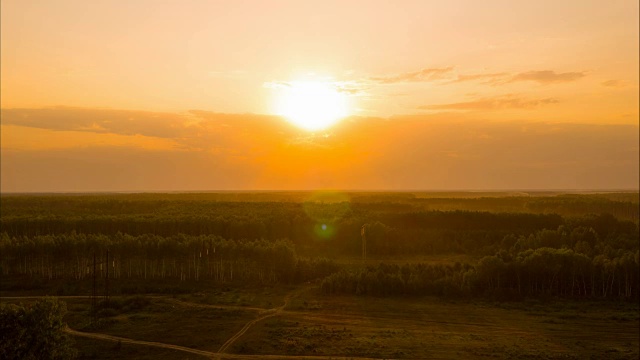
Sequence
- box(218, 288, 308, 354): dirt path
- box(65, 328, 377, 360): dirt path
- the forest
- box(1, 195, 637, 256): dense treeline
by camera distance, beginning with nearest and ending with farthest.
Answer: box(65, 328, 377, 360): dirt path
box(218, 288, 308, 354): dirt path
the forest
box(1, 195, 637, 256): dense treeline

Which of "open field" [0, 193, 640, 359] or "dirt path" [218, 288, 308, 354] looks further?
"open field" [0, 193, 640, 359]

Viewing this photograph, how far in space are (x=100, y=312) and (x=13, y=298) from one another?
15.9 meters

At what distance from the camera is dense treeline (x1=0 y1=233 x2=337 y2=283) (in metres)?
72.6

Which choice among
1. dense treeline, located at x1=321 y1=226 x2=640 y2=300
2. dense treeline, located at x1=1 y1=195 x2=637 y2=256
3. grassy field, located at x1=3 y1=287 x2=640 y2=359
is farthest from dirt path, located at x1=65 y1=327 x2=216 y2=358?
dense treeline, located at x1=1 y1=195 x2=637 y2=256

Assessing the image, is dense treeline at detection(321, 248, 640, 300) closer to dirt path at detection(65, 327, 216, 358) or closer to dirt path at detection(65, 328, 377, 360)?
Answer: dirt path at detection(65, 328, 377, 360)

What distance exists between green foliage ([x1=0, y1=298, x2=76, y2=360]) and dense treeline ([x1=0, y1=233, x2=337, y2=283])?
35650mm

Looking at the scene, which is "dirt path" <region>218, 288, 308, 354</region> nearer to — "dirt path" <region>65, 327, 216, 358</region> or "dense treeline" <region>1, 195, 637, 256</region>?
"dirt path" <region>65, 327, 216, 358</region>

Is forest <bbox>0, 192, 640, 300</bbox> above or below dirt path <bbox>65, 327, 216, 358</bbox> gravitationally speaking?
above

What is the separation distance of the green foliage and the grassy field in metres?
4.53

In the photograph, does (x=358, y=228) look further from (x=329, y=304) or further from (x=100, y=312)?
(x=100, y=312)

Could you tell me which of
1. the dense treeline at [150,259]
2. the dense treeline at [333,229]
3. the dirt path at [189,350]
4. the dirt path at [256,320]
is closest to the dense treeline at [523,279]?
the dirt path at [256,320]

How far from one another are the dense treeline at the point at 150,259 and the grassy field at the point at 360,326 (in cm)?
995

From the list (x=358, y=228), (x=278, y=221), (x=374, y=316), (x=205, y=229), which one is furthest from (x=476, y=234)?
(x=374, y=316)

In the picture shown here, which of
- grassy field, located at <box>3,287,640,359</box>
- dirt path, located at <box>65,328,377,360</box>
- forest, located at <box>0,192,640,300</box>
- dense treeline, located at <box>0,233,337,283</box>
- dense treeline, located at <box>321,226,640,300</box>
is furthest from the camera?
dense treeline, located at <box>0,233,337,283</box>
